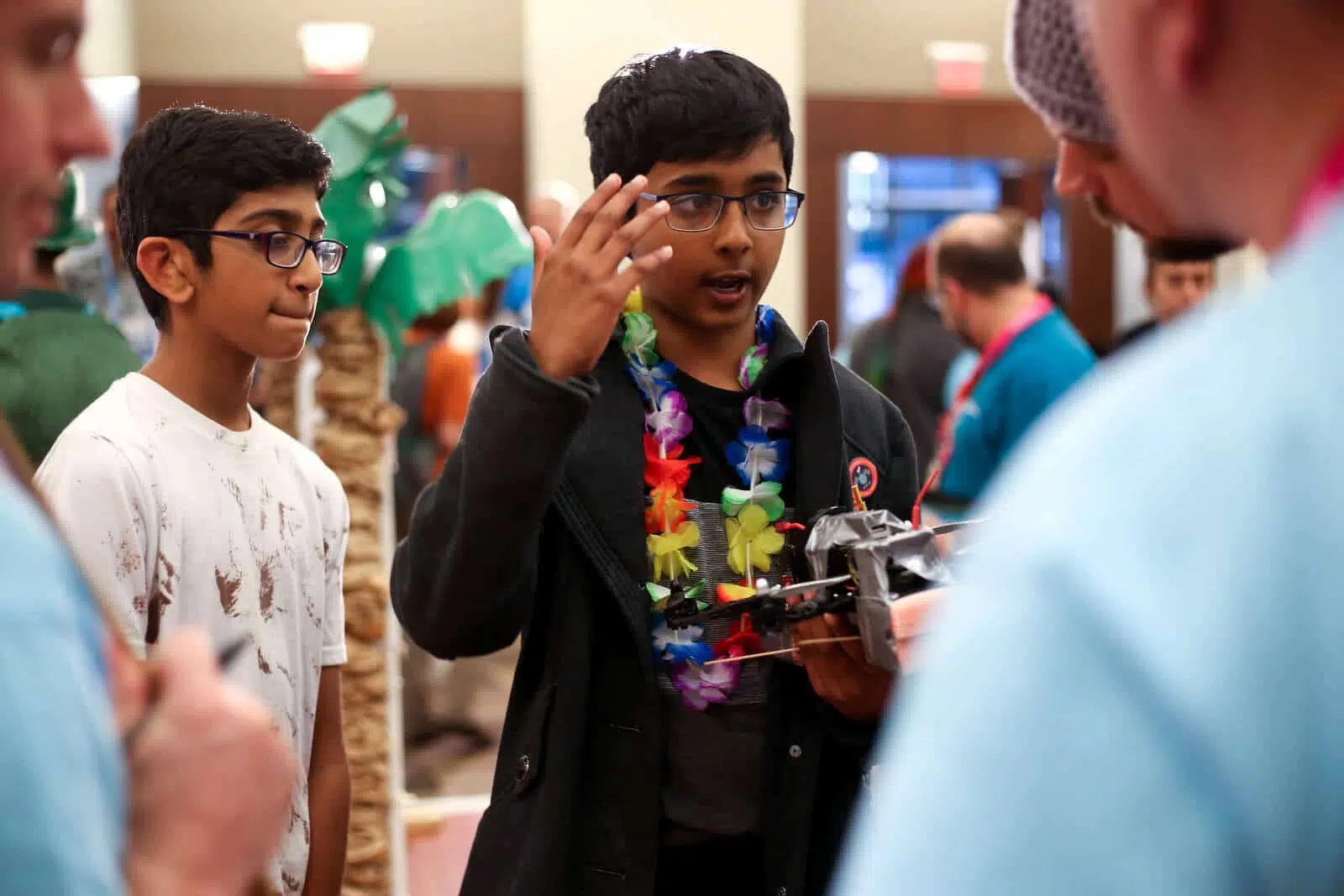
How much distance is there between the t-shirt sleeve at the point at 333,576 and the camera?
79.8 inches

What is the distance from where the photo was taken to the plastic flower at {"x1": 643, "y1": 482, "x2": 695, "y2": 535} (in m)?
1.76

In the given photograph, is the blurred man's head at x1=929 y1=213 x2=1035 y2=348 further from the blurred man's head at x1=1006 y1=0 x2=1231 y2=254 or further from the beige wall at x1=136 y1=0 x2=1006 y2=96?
the beige wall at x1=136 y1=0 x2=1006 y2=96

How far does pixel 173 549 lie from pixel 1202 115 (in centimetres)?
147

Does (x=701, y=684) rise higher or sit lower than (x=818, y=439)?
lower

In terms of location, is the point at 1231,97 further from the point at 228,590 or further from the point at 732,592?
the point at 228,590

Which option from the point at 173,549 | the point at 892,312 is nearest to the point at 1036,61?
the point at 173,549

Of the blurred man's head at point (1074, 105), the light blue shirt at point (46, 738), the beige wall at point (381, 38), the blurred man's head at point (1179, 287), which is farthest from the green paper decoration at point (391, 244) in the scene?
the beige wall at point (381, 38)

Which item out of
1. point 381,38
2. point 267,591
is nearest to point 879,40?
point 381,38

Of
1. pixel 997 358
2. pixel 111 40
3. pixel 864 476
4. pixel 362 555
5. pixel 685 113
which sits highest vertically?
pixel 111 40

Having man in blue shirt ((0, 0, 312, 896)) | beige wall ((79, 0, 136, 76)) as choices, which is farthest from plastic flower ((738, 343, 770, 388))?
beige wall ((79, 0, 136, 76))

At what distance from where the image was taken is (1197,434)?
535 millimetres

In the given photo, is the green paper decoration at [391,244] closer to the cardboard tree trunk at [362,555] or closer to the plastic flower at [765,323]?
the cardboard tree trunk at [362,555]

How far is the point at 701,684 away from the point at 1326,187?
122 cm

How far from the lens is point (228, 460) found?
1914mm
